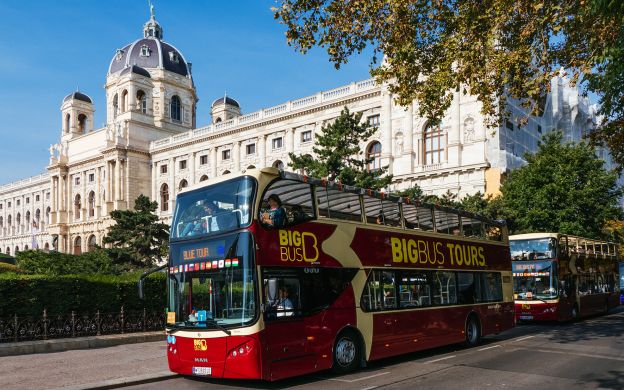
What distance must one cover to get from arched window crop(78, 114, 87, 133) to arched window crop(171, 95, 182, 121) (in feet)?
49.3

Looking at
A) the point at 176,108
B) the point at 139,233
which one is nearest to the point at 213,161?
the point at 176,108

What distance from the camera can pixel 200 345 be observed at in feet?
31.7

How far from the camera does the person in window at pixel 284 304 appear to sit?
9672mm

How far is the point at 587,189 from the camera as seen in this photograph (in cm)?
3136

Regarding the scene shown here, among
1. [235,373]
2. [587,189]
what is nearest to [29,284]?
[235,373]

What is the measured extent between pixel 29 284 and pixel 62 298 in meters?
1.00

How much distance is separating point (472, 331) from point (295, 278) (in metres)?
6.98

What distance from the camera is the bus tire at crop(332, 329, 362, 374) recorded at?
35.5 ft

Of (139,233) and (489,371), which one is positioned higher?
(139,233)

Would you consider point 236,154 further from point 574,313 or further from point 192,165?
point 574,313

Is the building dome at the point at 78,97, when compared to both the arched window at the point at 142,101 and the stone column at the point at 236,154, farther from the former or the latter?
the stone column at the point at 236,154

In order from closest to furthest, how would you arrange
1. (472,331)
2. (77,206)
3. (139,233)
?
1. (472,331)
2. (139,233)
3. (77,206)

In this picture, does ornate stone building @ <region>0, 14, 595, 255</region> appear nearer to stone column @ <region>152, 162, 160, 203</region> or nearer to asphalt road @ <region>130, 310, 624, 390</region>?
stone column @ <region>152, 162, 160, 203</region>

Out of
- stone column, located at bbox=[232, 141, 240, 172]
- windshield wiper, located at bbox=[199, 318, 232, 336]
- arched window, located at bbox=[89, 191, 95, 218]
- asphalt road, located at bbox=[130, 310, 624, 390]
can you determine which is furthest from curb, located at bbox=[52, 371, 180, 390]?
arched window, located at bbox=[89, 191, 95, 218]
